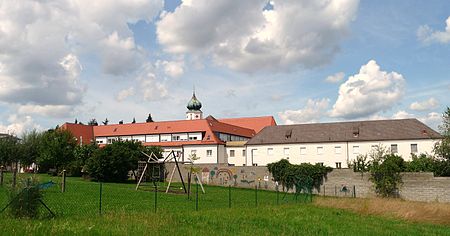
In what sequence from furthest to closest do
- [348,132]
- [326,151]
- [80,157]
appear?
[326,151]
[348,132]
[80,157]

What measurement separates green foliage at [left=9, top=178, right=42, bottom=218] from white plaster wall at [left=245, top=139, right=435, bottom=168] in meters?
49.1

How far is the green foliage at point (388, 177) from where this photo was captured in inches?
1432

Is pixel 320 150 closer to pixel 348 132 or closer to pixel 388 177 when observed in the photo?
pixel 348 132

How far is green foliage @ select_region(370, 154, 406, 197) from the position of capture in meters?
36.4

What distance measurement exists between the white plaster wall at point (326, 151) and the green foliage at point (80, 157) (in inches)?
865

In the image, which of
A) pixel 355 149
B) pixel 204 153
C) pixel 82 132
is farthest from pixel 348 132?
pixel 82 132

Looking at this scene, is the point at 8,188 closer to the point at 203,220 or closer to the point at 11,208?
the point at 11,208

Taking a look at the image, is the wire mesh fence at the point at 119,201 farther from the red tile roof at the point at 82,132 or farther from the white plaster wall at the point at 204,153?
the red tile roof at the point at 82,132

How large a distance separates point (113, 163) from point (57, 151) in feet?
42.5

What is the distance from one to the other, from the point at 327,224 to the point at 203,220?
14.5 feet

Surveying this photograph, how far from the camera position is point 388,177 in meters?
36.5

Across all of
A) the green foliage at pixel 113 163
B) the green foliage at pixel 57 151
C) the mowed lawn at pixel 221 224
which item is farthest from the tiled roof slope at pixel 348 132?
the mowed lawn at pixel 221 224

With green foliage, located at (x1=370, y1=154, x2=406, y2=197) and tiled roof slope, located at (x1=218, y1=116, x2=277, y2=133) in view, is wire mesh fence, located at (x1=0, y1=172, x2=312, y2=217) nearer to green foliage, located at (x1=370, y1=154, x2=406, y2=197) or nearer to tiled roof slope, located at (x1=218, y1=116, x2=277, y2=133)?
green foliage, located at (x1=370, y1=154, x2=406, y2=197)

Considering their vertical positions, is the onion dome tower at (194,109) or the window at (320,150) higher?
the onion dome tower at (194,109)
